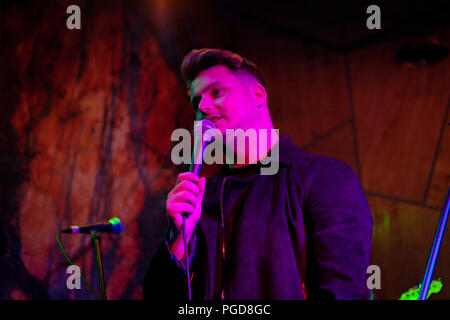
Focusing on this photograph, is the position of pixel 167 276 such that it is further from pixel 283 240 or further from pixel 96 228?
pixel 96 228

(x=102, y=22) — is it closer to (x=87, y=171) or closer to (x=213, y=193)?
(x=87, y=171)

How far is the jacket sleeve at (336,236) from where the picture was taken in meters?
1.16

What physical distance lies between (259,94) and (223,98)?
25 centimetres

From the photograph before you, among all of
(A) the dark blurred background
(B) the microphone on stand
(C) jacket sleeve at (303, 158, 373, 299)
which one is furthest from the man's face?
(A) the dark blurred background

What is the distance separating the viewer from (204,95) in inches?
67.6

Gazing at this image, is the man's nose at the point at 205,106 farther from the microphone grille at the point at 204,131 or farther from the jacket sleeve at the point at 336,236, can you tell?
the jacket sleeve at the point at 336,236

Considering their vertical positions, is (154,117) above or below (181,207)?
above

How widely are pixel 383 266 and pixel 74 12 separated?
9.68ft

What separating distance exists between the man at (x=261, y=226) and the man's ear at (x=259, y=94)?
7 cm

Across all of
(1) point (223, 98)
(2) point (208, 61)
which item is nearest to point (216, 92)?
(1) point (223, 98)

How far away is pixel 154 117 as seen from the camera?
125 inches

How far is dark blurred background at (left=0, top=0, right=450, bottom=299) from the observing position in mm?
2541

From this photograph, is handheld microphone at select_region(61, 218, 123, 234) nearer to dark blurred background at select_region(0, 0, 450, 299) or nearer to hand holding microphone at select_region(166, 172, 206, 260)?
dark blurred background at select_region(0, 0, 450, 299)

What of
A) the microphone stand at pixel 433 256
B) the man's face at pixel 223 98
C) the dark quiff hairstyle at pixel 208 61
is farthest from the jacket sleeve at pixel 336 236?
the dark quiff hairstyle at pixel 208 61
